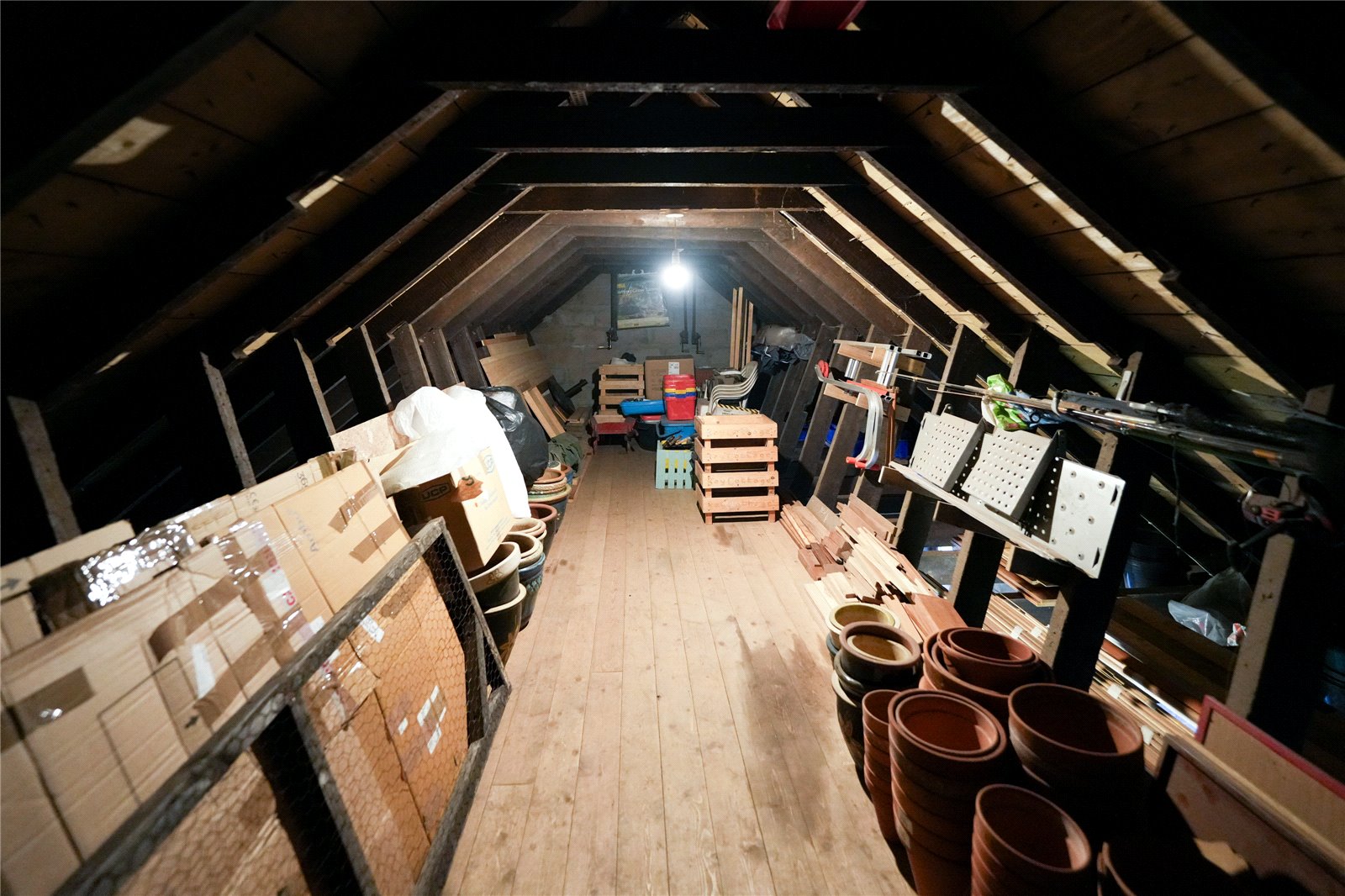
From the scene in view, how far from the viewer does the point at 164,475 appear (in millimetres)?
2789

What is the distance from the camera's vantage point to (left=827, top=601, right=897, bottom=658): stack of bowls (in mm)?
2564

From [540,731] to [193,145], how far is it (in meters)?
2.55

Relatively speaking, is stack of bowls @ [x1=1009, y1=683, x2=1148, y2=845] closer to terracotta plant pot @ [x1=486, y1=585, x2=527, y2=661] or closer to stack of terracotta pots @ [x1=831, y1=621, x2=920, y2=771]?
stack of terracotta pots @ [x1=831, y1=621, x2=920, y2=771]

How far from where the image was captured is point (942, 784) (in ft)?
5.05

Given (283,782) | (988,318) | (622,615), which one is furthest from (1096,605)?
(283,782)

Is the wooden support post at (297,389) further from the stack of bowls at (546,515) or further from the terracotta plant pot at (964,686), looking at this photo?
the terracotta plant pot at (964,686)

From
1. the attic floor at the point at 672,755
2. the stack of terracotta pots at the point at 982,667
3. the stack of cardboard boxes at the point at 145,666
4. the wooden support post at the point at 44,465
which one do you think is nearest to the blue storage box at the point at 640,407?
the attic floor at the point at 672,755

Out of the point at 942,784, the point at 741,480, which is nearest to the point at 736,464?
the point at 741,480

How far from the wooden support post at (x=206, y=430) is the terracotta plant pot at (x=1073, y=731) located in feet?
10.4

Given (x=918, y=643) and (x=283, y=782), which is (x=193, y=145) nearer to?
(x=283, y=782)

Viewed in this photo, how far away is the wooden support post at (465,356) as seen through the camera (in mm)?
5395

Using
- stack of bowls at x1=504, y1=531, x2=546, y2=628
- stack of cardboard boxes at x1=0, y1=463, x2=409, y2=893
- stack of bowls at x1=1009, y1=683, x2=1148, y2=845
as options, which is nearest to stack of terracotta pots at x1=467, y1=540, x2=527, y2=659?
stack of bowls at x1=504, y1=531, x2=546, y2=628

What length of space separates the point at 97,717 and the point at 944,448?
3505 mm

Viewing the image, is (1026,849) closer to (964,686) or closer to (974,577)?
(964,686)
